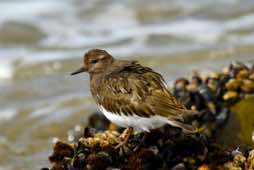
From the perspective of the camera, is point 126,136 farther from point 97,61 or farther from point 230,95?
point 230,95

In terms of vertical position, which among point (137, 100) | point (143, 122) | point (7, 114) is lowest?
point (7, 114)

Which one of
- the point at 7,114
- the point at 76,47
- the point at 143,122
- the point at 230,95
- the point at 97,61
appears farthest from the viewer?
the point at 76,47

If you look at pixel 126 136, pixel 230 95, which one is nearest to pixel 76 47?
pixel 230 95

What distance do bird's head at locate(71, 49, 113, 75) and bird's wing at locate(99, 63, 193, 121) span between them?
282mm

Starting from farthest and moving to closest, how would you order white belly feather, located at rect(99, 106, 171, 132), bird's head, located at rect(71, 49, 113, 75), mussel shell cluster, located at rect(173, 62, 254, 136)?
mussel shell cluster, located at rect(173, 62, 254, 136) < bird's head, located at rect(71, 49, 113, 75) < white belly feather, located at rect(99, 106, 171, 132)

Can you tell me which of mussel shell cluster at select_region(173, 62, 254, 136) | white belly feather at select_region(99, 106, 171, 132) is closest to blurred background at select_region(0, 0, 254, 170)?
mussel shell cluster at select_region(173, 62, 254, 136)

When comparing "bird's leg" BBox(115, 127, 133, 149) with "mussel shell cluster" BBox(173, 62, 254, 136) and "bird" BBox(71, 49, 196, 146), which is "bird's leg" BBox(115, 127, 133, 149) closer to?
"bird" BBox(71, 49, 196, 146)

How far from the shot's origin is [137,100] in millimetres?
3771

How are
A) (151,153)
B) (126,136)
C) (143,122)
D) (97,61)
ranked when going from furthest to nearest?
(97,61) → (126,136) → (143,122) → (151,153)

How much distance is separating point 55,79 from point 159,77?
12.8 ft

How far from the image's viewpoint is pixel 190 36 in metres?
8.84

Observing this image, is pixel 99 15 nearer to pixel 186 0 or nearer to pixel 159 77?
pixel 186 0

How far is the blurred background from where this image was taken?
6.16 m

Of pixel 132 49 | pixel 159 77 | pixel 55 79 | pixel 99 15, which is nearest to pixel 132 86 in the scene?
pixel 159 77
